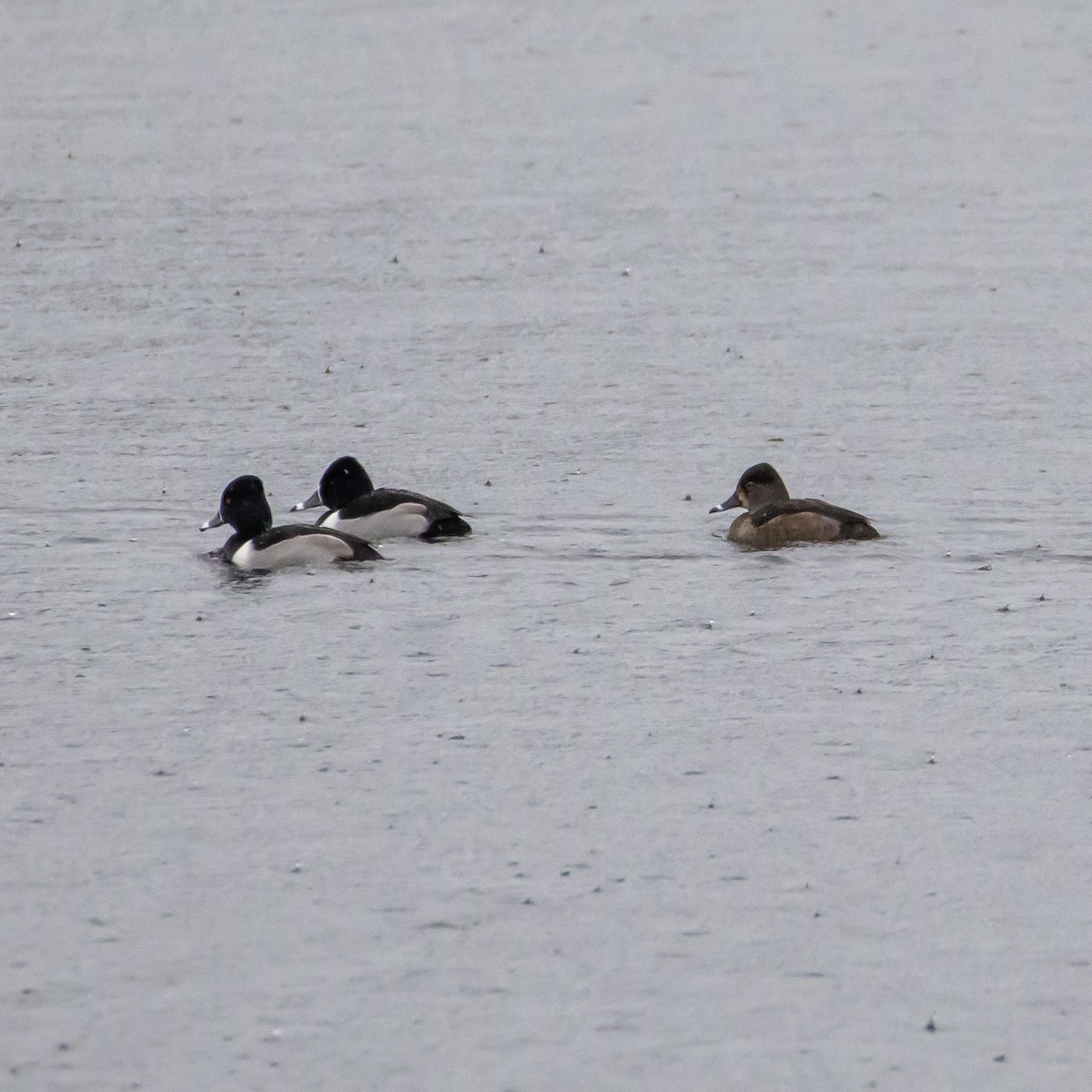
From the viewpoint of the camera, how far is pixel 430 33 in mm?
28609

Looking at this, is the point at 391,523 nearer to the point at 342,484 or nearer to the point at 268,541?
the point at 342,484

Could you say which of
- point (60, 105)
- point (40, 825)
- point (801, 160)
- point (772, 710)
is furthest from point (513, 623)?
point (60, 105)

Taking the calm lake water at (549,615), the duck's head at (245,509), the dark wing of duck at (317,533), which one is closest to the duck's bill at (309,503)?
the calm lake water at (549,615)

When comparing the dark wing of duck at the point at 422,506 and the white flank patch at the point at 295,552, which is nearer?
the white flank patch at the point at 295,552

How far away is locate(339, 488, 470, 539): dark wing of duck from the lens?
11.6 metres

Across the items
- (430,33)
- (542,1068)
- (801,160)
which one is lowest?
(542,1068)

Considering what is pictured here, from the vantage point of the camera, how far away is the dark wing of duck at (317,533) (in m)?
11.3

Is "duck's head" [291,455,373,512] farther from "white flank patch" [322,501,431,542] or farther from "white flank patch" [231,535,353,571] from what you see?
"white flank patch" [231,535,353,571]

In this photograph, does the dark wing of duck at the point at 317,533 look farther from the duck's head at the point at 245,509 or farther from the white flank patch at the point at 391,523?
the white flank patch at the point at 391,523

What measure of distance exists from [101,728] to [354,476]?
3634 mm

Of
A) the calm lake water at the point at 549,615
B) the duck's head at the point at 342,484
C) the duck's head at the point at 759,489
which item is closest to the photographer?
the calm lake water at the point at 549,615

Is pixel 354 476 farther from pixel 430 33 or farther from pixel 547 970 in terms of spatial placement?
pixel 430 33

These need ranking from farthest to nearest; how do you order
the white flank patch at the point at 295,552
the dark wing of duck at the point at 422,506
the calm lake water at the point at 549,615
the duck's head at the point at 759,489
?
1. the duck's head at the point at 759,489
2. the dark wing of duck at the point at 422,506
3. the white flank patch at the point at 295,552
4. the calm lake water at the point at 549,615

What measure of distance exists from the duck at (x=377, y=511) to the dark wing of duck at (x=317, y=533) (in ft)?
0.93
